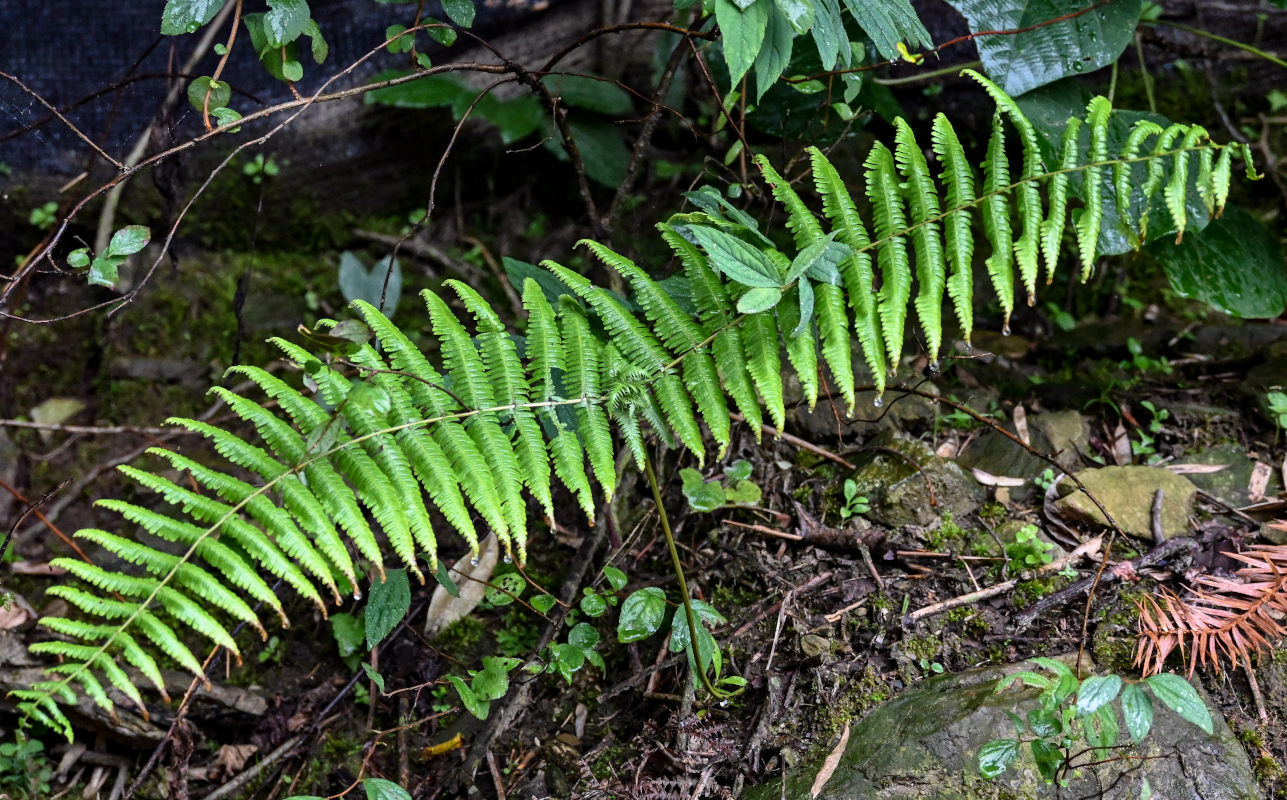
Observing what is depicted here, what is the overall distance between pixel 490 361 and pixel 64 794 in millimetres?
A: 1878

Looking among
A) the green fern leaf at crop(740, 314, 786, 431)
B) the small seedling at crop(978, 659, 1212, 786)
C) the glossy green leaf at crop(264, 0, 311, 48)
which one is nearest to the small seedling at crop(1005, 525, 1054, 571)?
the small seedling at crop(978, 659, 1212, 786)

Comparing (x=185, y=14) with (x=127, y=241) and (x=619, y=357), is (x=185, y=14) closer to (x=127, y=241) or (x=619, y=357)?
Result: (x=127, y=241)

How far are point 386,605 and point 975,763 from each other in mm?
1468

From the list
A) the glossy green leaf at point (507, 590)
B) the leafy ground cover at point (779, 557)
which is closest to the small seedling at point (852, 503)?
the leafy ground cover at point (779, 557)

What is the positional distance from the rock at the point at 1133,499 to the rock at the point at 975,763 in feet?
1.84

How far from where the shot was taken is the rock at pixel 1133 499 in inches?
93.0

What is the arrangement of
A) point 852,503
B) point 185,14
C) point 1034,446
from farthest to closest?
point 1034,446, point 852,503, point 185,14

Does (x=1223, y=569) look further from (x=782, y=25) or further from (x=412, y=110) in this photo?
(x=412, y=110)

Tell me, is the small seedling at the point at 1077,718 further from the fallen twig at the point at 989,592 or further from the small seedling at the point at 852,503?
the small seedling at the point at 852,503

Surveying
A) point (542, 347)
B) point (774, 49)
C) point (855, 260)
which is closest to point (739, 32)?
point (774, 49)

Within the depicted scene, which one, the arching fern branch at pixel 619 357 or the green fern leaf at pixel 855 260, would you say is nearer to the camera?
the arching fern branch at pixel 619 357

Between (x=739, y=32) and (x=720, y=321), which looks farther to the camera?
(x=720, y=321)

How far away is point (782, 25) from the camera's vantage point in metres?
1.99

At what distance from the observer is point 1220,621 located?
6.60ft
